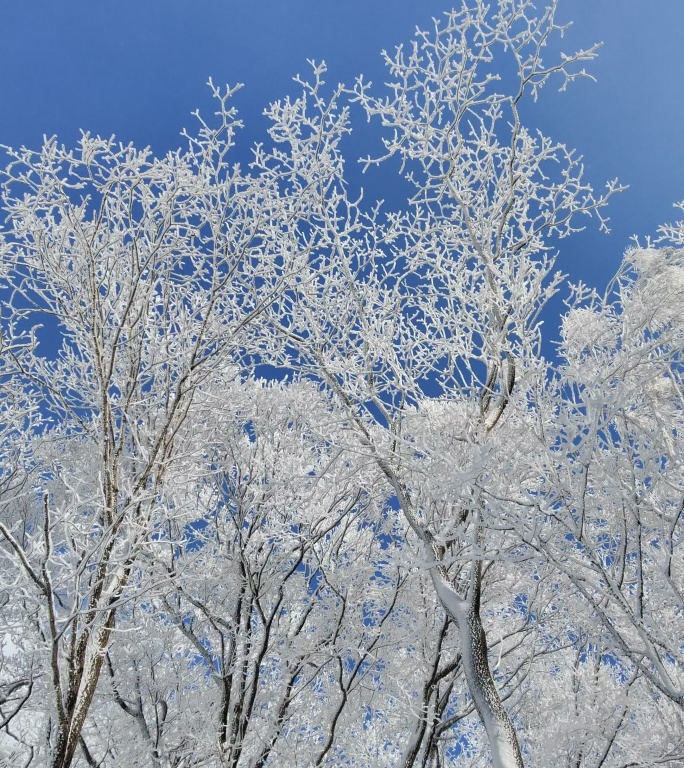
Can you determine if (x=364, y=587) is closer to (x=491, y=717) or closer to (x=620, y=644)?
(x=491, y=717)

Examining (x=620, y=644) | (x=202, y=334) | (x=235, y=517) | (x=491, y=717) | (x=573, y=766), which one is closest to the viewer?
(x=620, y=644)

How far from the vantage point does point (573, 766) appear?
8.62 metres

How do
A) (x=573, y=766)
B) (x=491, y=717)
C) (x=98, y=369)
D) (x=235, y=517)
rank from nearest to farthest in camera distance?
(x=491, y=717)
(x=98, y=369)
(x=235, y=517)
(x=573, y=766)

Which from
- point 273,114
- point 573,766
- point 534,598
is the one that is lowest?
point 573,766

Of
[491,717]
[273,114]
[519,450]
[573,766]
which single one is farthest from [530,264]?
[573,766]

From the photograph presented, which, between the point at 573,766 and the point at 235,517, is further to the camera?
the point at 573,766

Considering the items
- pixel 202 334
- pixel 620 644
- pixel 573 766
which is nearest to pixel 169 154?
pixel 202 334

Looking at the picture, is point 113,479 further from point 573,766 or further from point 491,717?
point 573,766

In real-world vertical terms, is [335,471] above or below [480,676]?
above

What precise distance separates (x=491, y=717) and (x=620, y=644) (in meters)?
0.99

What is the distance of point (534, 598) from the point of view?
216 inches

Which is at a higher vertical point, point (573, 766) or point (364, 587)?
point (364, 587)

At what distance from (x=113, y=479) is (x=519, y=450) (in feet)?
9.72

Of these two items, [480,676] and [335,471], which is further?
[335,471]
